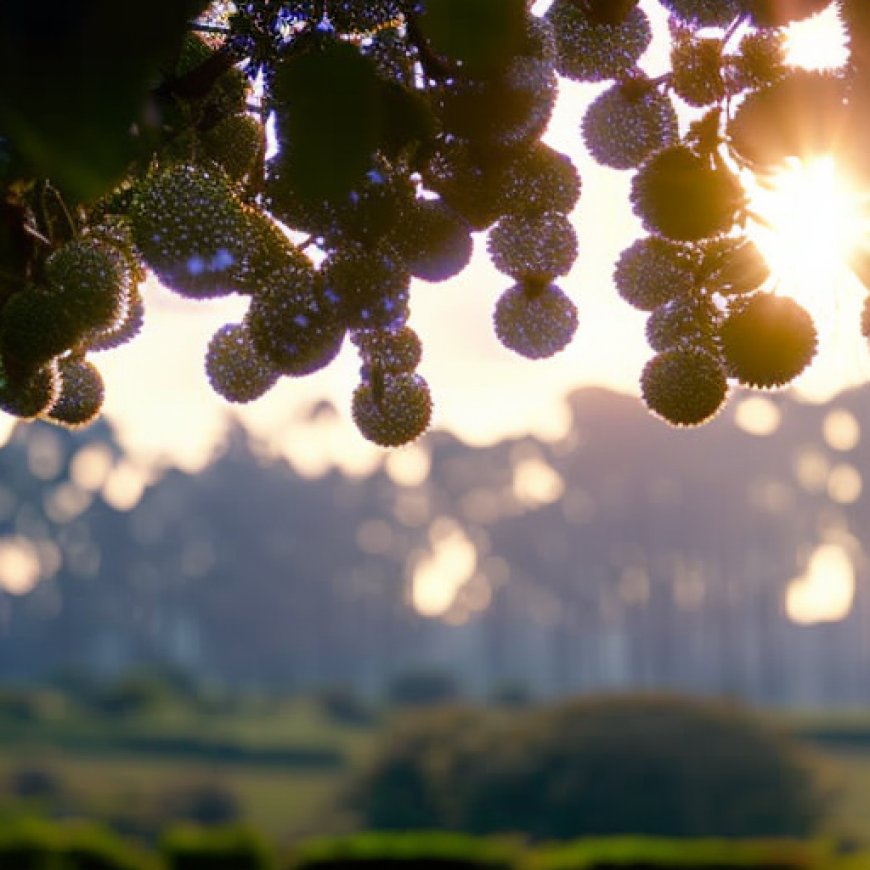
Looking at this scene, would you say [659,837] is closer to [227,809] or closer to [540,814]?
[540,814]

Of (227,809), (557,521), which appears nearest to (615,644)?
(557,521)

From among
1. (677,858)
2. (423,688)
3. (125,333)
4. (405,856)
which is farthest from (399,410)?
(423,688)

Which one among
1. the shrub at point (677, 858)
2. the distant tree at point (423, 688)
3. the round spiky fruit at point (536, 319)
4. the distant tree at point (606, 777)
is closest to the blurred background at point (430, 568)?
the distant tree at point (423, 688)

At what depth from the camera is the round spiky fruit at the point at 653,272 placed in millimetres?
1492

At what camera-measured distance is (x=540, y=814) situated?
21.5m

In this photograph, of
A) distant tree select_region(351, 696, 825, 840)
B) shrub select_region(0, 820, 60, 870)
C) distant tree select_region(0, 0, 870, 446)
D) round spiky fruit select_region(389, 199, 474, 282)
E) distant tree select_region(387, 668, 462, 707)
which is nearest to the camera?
distant tree select_region(0, 0, 870, 446)

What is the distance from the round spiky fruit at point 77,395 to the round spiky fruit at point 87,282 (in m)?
0.31

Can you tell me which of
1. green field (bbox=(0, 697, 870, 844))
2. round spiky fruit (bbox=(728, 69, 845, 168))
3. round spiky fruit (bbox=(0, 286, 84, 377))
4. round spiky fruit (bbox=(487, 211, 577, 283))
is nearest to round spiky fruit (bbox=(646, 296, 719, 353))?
round spiky fruit (bbox=(487, 211, 577, 283))

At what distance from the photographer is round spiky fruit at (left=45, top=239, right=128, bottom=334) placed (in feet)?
3.08

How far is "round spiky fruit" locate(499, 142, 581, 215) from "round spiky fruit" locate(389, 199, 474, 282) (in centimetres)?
6

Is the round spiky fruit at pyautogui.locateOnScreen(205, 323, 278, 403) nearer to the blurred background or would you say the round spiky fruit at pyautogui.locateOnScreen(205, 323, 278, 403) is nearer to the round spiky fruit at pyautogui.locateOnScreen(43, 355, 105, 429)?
the round spiky fruit at pyautogui.locateOnScreen(43, 355, 105, 429)

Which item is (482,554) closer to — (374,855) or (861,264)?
(374,855)

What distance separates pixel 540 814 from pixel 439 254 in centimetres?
2151

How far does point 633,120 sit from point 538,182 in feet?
0.80
